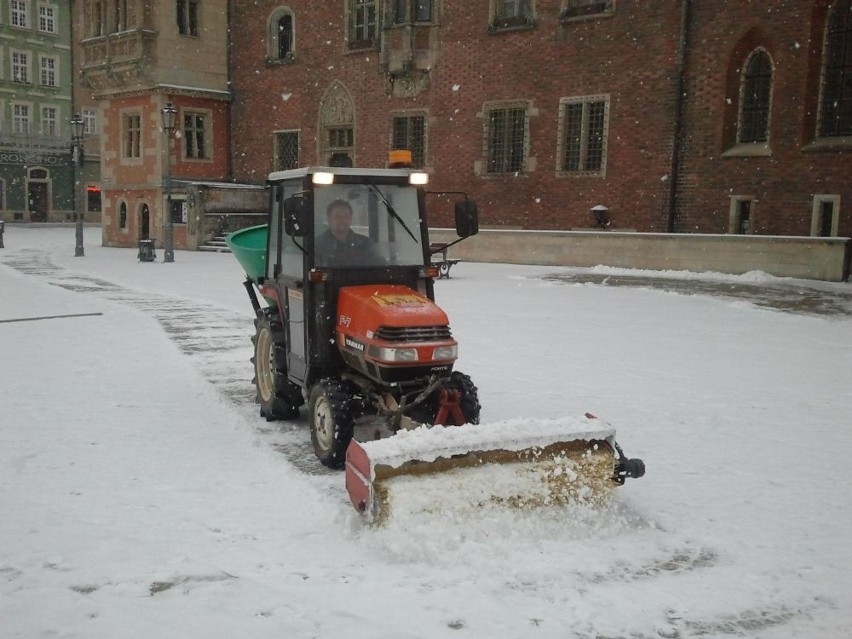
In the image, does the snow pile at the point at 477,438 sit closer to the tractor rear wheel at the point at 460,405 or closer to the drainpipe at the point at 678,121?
the tractor rear wheel at the point at 460,405

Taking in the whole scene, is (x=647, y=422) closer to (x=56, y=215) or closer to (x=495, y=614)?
(x=495, y=614)

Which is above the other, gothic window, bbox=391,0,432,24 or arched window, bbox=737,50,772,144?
gothic window, bbox=391,0,432,24

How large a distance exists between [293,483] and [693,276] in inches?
618

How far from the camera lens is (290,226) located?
5234 millimetres

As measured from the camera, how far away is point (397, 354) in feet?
16.2

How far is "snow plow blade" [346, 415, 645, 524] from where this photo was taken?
414cm

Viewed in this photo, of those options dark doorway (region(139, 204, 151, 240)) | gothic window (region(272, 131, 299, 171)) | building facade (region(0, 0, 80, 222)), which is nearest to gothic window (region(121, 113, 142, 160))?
dark doorway (region(139, 204, 151, 240))

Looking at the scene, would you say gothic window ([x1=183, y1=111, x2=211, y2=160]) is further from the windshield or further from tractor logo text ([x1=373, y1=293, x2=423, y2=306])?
tractor logo text ([x1=373, y1=293, x2=423, y2=306])

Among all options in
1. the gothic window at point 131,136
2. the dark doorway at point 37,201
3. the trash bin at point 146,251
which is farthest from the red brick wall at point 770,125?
the dark doorway at point 37,201

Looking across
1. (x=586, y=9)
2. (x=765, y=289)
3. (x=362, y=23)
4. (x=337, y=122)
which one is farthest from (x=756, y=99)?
(x=337, y=122)

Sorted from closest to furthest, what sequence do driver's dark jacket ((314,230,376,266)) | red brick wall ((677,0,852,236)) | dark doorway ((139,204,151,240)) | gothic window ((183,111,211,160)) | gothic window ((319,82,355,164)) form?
driver's dark jacket ((314,230,376,266))
red brick wall ((677,0,852,236))
gothic window ((319,82,355,164))
dark doorway ((139,204,151,240))
gothic window ((183,111,211,160))

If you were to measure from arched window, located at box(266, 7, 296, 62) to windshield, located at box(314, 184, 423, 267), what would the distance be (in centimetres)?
2468

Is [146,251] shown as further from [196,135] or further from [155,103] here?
[196,135]

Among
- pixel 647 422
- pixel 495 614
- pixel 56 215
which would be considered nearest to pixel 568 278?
pixel 647 422
